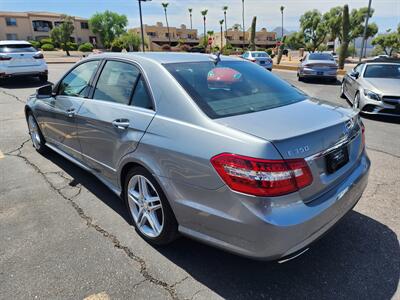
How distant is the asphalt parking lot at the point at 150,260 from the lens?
7.88 ft

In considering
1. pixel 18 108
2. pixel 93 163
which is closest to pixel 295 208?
pixel 93 163

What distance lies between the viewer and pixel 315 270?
259cm

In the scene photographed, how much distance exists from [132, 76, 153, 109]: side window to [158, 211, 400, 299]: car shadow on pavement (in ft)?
4.21

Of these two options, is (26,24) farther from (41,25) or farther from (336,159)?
(336,159)

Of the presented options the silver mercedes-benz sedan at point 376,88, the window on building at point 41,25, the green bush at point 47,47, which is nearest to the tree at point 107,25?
the window on building at point 41,25

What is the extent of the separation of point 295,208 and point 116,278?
1491 millimetres

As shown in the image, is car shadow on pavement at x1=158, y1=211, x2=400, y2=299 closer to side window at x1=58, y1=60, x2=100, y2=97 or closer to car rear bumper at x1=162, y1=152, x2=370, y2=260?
car rear bumper at x1=162, y1=152, x2=370, y2=260

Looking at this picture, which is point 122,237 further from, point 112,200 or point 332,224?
point 332,224

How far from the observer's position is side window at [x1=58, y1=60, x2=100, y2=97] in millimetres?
3705

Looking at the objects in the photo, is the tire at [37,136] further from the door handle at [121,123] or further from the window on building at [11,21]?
the window on building at [11,21]

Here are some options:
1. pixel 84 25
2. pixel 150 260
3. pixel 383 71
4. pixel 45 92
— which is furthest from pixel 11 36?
pixel 150 260

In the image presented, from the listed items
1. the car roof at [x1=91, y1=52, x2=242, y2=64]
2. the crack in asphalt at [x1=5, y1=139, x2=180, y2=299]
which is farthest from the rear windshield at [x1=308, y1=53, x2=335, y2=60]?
the crack in asphalt at [x1=5, y1=139, x2=180, y2=299]

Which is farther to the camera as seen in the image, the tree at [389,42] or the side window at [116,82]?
the tree at [389,42]

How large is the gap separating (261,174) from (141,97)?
4.62 ft
